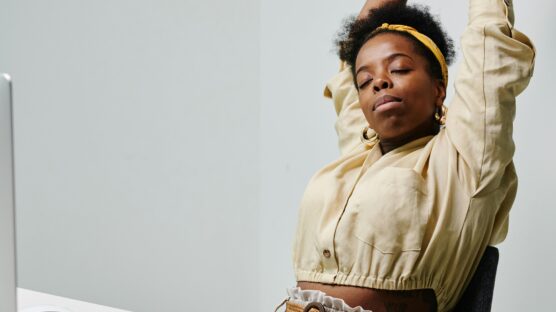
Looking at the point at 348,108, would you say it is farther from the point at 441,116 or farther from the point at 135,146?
the point at 135,146

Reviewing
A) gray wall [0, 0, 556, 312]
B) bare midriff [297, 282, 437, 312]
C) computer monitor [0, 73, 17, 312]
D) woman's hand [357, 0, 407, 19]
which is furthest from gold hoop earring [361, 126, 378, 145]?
gray wall [0, 0, 556, 312]

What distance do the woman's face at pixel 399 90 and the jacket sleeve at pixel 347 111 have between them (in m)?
0.20

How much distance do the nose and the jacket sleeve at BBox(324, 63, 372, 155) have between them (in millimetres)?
222

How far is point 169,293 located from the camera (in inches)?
112

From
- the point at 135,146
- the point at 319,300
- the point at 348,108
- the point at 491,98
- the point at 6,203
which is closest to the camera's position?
the point at 6,203

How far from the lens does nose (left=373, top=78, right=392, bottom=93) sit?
142 centimetres

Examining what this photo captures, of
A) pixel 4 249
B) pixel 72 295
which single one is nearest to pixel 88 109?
pixel 72 295

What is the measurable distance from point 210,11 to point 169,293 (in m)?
1.14

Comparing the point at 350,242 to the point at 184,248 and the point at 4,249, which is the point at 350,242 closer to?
the point at 4,249

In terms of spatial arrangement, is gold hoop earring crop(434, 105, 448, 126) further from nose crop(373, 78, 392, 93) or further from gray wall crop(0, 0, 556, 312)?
gray wall crop(0, 0, 556, 312)

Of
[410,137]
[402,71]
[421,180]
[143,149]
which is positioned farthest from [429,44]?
[143,149]

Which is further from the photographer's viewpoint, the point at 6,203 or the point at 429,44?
the point at 429,44

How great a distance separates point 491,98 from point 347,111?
1.55 feet

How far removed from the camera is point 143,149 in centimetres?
282
